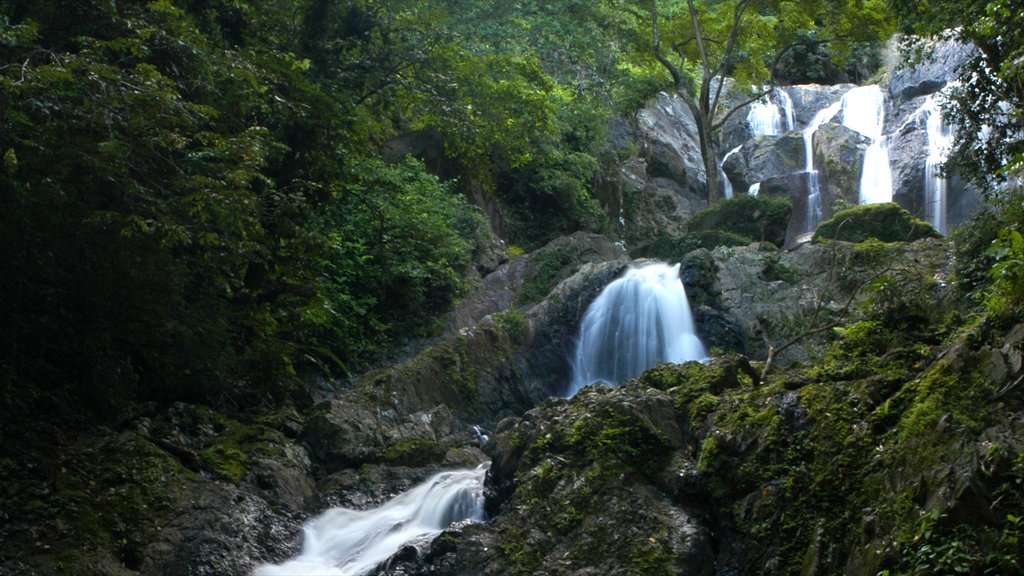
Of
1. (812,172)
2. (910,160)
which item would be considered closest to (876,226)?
(910,160)

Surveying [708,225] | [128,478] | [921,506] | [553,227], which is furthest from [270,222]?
[553,227]

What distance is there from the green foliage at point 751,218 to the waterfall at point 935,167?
3609 millimetres

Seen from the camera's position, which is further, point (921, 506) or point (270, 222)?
point (270, 222)

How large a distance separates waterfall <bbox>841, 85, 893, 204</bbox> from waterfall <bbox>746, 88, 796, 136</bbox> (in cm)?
188

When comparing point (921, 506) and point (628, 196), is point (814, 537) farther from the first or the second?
point (628, 196)

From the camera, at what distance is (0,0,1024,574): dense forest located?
857 cm

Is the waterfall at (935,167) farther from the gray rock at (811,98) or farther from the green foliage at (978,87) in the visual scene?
the green foliage at (978,87)

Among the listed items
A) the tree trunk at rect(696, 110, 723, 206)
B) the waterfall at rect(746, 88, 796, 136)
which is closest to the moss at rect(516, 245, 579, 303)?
the tree trunk at rect(696, 110, 723, 206)

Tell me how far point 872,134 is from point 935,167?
19.9 ft

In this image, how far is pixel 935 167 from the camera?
21.4m

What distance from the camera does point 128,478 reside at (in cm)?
920

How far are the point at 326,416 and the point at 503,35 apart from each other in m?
14.8

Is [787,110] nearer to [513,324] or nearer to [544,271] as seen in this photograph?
[544,271]

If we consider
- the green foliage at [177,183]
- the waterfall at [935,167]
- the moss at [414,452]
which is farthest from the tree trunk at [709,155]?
the moss at [414,452]
